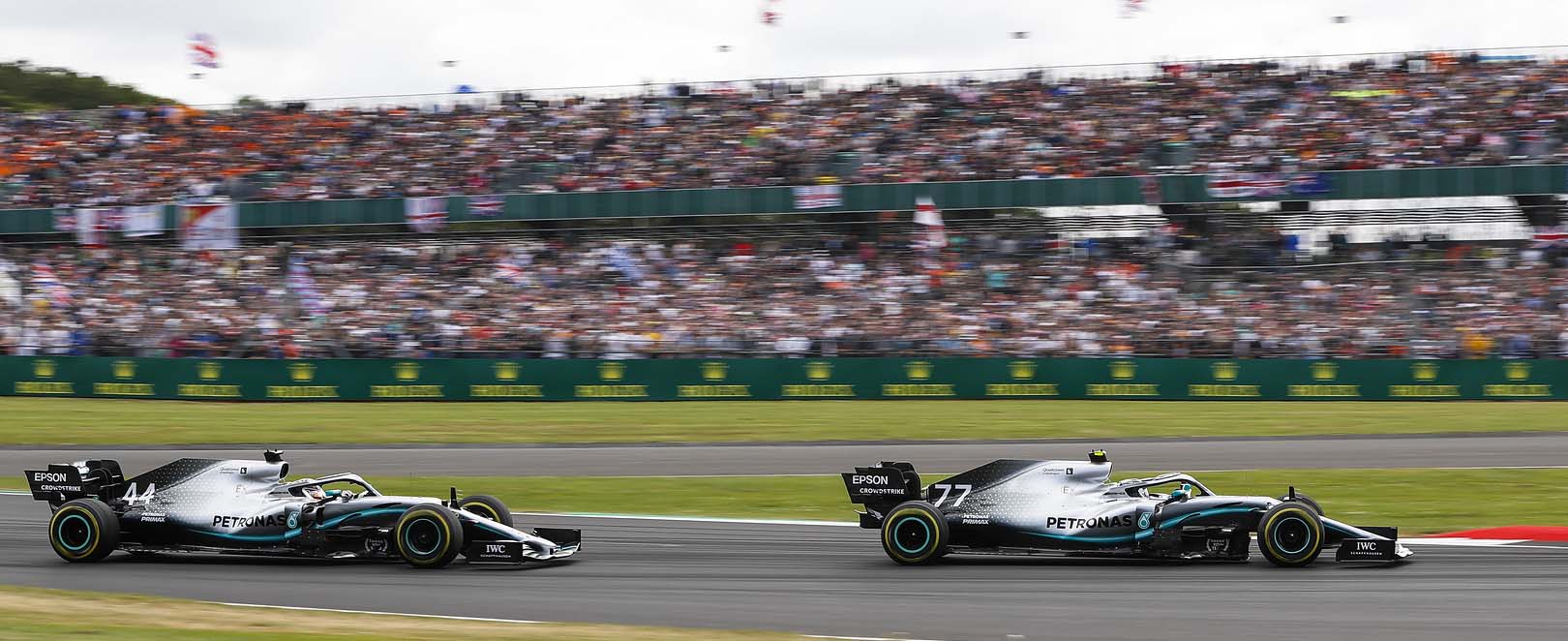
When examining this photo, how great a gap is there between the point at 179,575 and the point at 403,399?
17.4 metres

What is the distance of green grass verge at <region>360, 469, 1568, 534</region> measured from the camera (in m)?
13.6

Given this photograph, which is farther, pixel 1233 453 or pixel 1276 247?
pixel 1276 247

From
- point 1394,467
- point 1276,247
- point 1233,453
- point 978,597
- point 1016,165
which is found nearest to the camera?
point 978,597

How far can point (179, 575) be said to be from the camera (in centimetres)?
1081

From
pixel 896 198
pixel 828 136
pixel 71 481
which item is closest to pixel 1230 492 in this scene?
pixel 71 481

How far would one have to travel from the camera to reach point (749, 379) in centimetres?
2811

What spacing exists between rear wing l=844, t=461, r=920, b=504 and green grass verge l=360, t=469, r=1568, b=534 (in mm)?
2965

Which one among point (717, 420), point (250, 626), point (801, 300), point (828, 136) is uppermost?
point (828, 136)

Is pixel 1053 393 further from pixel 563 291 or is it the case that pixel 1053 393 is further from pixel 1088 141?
pixel 563 291

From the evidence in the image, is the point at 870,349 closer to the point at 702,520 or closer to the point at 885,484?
the point at 702,520

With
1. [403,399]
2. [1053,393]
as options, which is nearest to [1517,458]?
[1053,393]

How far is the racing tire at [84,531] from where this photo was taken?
1120cm

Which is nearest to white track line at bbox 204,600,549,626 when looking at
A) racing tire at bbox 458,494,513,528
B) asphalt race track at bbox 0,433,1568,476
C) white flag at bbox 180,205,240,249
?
racing tire at bbox 458,494,513,528

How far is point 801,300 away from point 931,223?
347cm
